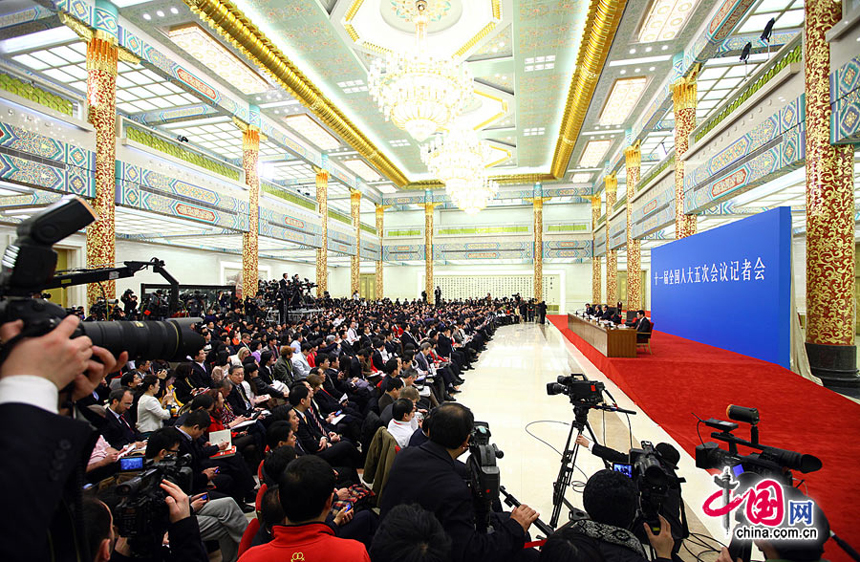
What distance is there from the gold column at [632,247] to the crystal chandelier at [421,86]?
25.6ft

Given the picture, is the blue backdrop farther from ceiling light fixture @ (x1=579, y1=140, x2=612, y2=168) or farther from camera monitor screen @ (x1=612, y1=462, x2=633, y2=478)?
ceiling light fixture @ (x1=579, y1=140, x2=612, y2=168)

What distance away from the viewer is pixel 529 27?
26.1ft

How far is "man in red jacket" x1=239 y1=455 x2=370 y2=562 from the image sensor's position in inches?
47.8

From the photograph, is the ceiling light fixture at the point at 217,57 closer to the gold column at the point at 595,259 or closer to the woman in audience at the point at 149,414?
the woman in audience at the point at 149,414

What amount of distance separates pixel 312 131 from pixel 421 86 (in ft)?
24.4

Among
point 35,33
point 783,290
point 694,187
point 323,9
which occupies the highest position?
point 323,9

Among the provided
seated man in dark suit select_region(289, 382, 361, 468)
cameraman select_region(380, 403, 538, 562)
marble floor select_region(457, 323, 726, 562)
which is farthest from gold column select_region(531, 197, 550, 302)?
cameraman select_region(380, 403, 538, 562)

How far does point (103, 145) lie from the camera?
7062mm

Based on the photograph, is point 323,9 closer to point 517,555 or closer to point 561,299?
point 517,555

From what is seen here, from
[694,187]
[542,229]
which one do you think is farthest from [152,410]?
[542,229]

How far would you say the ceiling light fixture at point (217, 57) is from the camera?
7.69m

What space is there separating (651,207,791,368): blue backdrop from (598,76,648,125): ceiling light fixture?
13.1 ft

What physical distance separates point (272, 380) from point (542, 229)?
17476 mm

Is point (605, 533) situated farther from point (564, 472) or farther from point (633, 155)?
point (633, 155)
